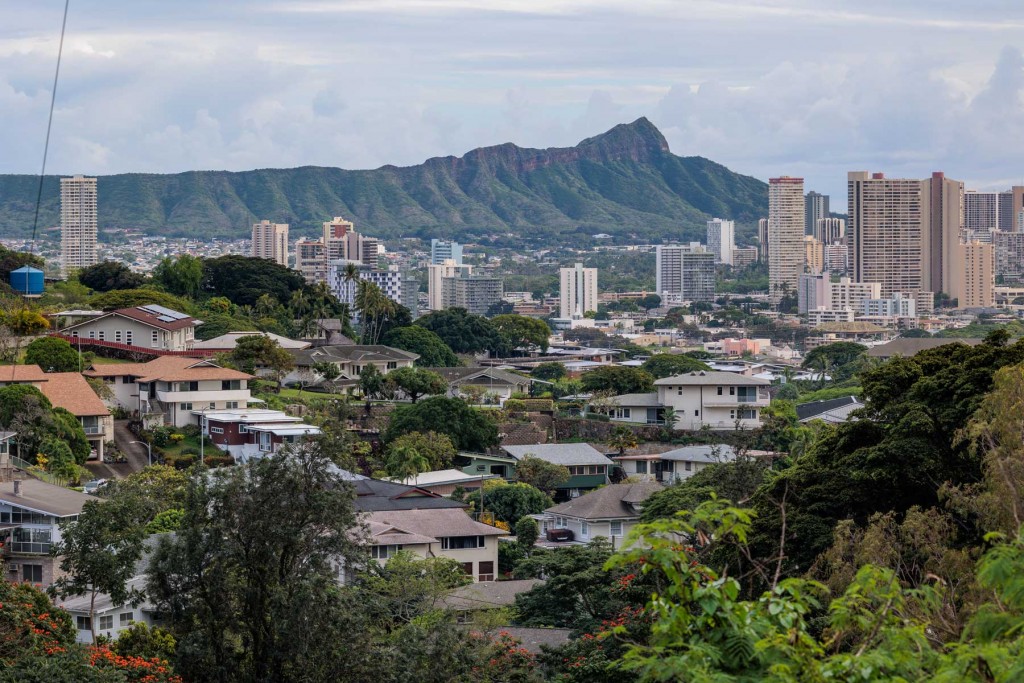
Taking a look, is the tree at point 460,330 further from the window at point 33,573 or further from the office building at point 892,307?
the office building at point 892,307

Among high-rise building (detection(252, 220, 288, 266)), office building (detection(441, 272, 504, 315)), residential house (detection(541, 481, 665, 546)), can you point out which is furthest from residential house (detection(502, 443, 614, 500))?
high-rise building (detection(252, 220, 288, 266))

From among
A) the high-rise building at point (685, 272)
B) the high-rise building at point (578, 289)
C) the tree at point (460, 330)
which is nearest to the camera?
the tree at point (460, 330)

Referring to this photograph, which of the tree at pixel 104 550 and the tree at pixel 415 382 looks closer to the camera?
the tree at pixel 104 550

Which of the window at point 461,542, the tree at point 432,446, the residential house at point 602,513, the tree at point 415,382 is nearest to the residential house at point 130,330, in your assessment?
the tree at point 415,382

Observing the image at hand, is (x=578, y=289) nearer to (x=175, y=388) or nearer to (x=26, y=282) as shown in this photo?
(x=26, y=282)

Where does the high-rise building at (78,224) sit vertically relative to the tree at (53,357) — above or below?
above
